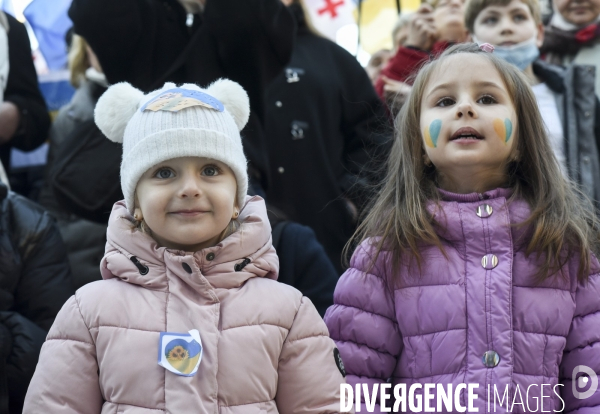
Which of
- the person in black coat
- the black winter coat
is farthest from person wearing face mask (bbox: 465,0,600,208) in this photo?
the black winter coat

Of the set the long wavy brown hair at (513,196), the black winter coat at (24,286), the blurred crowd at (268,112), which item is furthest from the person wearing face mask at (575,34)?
the black winter coat at (24,286)

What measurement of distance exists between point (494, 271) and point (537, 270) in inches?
6.1

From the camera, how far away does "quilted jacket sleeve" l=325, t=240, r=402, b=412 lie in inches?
118

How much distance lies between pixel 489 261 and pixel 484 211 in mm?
185

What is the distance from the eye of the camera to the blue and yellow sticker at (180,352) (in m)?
2.61

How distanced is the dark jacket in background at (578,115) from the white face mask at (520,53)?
5.7 inches

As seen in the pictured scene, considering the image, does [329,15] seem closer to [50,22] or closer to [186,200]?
[50,22]

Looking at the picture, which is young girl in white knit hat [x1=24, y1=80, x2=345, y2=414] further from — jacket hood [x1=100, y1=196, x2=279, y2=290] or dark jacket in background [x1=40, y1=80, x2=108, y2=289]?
dark jacket in background [x1=40, y1=80, x2=108, y2=289]

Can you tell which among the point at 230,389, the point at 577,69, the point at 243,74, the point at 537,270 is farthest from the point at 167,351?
the point at 577,69

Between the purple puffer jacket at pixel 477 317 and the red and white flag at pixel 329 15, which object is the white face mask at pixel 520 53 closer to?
the purple puffer jacket at pixel 477 317

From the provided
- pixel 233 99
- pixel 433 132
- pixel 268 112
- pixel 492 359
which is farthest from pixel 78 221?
pixel 492 359

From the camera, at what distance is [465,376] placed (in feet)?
9.39

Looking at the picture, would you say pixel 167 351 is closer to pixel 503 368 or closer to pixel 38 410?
pixel 38 410

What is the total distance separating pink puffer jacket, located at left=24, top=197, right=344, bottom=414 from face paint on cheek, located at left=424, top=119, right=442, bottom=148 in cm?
71
